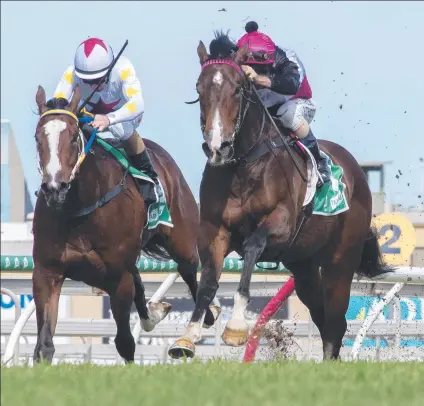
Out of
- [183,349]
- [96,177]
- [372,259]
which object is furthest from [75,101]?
[372,259]

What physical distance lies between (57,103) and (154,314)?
220cm

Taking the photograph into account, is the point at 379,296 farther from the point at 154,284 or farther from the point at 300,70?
the point at 300,70

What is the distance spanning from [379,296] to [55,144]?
14.3 feet

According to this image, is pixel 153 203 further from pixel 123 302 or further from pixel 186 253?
pixel 186 253

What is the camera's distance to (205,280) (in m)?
7.13

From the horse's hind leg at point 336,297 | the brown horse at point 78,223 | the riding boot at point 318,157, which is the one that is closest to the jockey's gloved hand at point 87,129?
the brown horse at point 78,223

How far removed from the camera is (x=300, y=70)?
8203 millimetres

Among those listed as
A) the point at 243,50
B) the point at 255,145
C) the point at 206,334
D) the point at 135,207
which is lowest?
the point at 206,334

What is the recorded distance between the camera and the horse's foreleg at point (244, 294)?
22.1ft

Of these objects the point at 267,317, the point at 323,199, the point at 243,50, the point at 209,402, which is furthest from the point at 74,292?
the point at 209,402

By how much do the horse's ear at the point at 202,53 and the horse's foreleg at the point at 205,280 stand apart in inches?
36.8

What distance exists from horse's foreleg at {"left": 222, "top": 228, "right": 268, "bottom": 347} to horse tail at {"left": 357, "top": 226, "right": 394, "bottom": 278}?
206cm

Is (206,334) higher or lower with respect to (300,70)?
lower

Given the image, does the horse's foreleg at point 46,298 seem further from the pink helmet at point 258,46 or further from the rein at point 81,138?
the pink helmet at point 258,46
